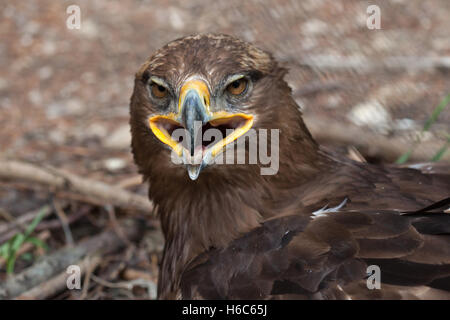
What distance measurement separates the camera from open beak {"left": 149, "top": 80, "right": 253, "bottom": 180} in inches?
95.9

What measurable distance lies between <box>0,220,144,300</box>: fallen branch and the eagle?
0.85 meters

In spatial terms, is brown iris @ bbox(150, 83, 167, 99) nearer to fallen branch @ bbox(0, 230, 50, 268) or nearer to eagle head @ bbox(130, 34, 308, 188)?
eagle head @ bbox(130, 34, 308, 188)

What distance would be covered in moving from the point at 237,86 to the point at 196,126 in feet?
1.05

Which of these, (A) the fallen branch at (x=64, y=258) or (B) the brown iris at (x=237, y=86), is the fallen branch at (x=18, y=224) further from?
(B) the brown iris at (x=237, y=86)

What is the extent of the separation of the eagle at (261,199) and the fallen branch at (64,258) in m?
0.85

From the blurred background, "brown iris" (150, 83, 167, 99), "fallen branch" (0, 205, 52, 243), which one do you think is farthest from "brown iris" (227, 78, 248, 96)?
"fallen branch" (0, 205, 52, 243)

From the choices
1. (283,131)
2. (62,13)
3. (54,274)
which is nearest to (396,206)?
(283,131)

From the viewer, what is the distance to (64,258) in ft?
12.0

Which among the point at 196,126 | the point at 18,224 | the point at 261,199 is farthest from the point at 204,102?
the point at 18,224

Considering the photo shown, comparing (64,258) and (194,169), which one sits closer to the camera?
(194,169)

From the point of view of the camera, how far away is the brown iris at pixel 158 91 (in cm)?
267

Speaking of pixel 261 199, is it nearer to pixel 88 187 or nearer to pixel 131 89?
pixel 88 187

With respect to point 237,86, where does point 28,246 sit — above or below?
below

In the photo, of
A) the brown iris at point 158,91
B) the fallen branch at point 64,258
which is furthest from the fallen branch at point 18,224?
the brown iris at point 158,91
